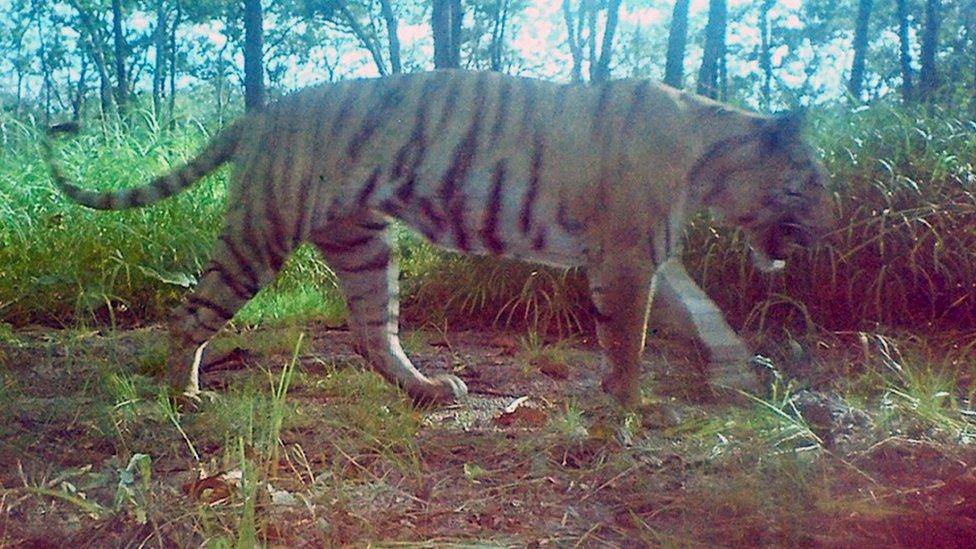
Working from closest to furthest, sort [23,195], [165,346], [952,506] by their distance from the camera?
[952,506], [165,346], [23,195]

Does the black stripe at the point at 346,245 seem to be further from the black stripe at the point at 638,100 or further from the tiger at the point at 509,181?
the black stripe at the point at 638,100

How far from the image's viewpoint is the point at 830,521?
108 centimetres

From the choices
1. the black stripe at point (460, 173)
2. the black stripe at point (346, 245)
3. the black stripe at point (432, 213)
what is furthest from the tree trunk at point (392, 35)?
the black stripe at point (346, 245)

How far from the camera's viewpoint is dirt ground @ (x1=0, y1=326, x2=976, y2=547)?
1125 mm

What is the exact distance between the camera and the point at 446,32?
2.07 m

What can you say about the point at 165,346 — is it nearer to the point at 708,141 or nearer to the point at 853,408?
the point at 708,141

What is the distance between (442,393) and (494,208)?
50 cm

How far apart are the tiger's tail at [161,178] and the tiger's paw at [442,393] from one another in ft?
2.43

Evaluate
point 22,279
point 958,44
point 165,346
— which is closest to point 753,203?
point 958,44

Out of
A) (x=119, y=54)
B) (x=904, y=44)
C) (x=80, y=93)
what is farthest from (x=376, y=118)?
(x=904, y=44)

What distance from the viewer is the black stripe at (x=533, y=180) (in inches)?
74.5

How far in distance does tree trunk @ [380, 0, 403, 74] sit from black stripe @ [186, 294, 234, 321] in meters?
0.69

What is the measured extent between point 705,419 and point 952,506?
2.10 ft

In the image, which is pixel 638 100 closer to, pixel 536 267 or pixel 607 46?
pixel 607 46
